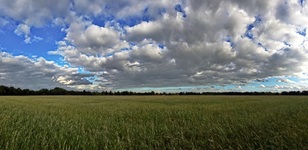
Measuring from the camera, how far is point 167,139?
708cm

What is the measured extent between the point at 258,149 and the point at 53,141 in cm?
523

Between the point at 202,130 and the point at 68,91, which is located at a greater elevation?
the point at 68,91

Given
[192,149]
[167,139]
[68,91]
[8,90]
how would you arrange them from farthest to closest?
[68,91]
[8,90]
[167,139]
[192,149]

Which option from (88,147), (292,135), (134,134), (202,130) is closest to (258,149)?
(292,135)

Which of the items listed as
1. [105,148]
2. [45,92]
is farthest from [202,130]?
[45,92]

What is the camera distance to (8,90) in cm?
14800

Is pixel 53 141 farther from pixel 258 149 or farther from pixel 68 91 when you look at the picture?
pixel 68 91

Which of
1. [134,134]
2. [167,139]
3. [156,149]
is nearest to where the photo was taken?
[156,149]

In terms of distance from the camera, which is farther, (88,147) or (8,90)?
(8,90)

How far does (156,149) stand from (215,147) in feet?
5.03

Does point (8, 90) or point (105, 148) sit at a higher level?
point (8, 90)

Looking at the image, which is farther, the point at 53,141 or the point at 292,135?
the point at 292,135

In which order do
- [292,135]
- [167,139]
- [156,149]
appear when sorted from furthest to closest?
[167,139], [292,135], [156,149]

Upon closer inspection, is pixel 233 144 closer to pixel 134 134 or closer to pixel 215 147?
pixel 215 147
